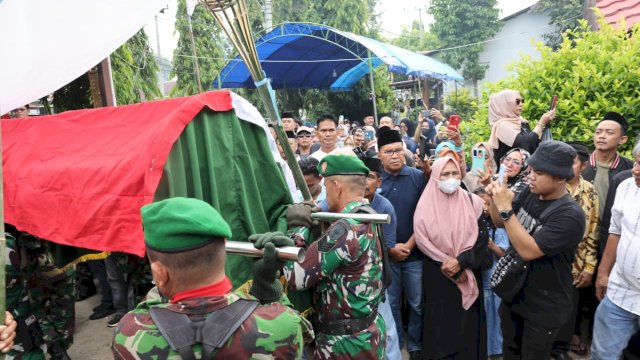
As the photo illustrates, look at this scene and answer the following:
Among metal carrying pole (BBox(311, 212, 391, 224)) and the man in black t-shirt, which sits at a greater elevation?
metal carrying pole (BBox(311, 212, 391, 224))

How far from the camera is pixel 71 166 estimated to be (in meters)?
1.93

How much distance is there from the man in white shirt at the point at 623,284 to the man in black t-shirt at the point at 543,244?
0.31 meters

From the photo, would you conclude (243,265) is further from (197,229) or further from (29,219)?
(29,219)

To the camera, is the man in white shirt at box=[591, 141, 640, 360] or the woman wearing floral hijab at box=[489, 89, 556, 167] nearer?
the man in white shirt at box=[591, 141, 640, 360]

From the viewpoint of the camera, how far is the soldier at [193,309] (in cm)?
127

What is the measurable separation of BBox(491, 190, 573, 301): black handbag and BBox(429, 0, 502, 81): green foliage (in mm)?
25180

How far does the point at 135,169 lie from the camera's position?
66.5 inches

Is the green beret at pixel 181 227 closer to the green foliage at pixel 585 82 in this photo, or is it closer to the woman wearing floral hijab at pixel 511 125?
the woman wearing floral hijab at pixel 511 125

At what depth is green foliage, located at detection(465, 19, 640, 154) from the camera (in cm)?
402

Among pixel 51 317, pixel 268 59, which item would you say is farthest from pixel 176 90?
pixel 51 317

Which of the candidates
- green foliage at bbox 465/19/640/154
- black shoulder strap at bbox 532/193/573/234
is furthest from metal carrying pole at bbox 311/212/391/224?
green foliage at bbox 465/19/640/154

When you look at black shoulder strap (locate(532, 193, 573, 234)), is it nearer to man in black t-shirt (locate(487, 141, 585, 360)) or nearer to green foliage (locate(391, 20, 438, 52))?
man in black t-shirt (locate(487, 141, 585, 360))

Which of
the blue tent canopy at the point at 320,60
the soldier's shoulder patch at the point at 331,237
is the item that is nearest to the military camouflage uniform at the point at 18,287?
the soldier's shoulder patch at the point at 331,237

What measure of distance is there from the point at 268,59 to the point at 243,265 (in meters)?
13.5
